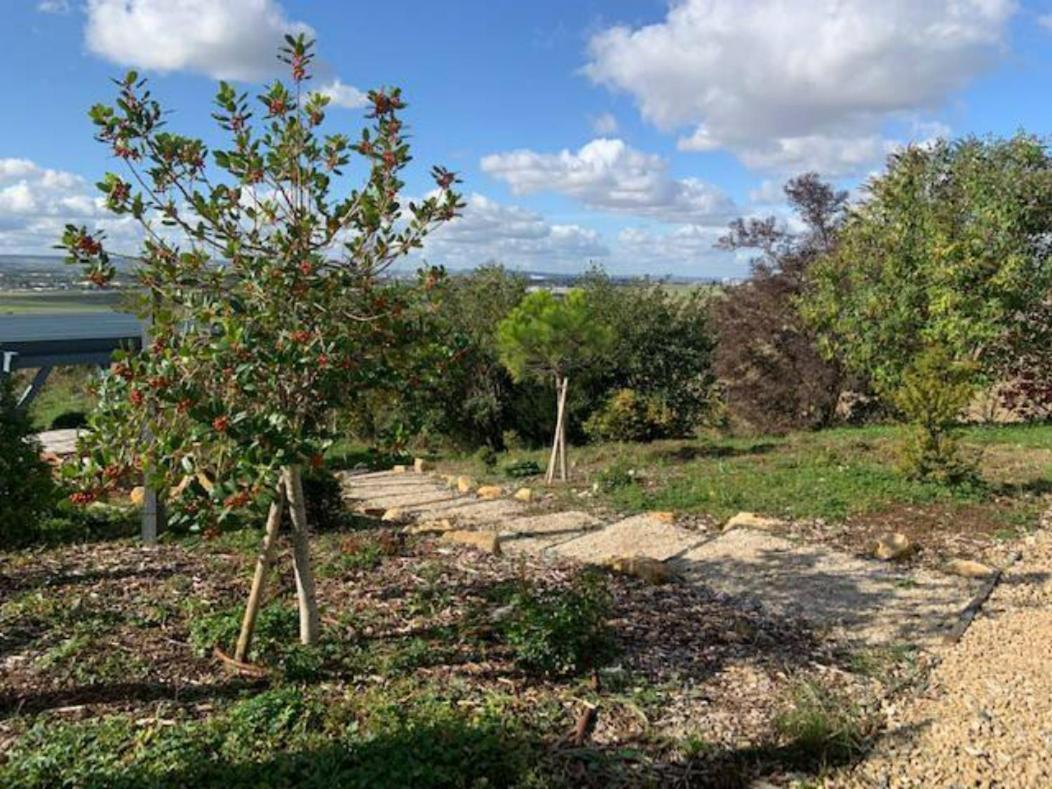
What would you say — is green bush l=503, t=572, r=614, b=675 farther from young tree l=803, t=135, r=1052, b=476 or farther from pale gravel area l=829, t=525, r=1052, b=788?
young tree l=803, t=135, r=1052, b=476

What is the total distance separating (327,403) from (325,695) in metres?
1.21

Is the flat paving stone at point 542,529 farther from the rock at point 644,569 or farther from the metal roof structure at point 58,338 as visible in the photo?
the metal roof structure at point 58,338

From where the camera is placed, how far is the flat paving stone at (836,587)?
4375 millimetres

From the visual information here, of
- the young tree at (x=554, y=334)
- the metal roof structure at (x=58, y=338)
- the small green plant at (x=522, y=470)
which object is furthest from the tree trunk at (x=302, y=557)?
the metal roof structure at (x=58, y=338)

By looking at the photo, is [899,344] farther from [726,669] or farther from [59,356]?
[59,356]

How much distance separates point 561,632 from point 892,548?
126 inches

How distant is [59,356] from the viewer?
12.0 metres

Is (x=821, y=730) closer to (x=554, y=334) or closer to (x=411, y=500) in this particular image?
(x=411, y=500)

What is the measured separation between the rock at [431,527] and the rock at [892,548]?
319cm

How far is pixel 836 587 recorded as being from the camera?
4.97 metres

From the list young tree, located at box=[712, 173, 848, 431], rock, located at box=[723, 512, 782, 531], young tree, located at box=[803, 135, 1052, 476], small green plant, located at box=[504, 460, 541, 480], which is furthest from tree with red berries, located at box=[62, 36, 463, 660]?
young tree, located at box=[712, 173, 848, 431]

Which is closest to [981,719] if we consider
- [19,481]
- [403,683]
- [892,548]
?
[892,548]

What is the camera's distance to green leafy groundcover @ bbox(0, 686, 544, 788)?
8.47 feet

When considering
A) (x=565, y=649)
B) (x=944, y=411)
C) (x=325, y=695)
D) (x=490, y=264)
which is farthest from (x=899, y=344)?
(x=325, y=695)
